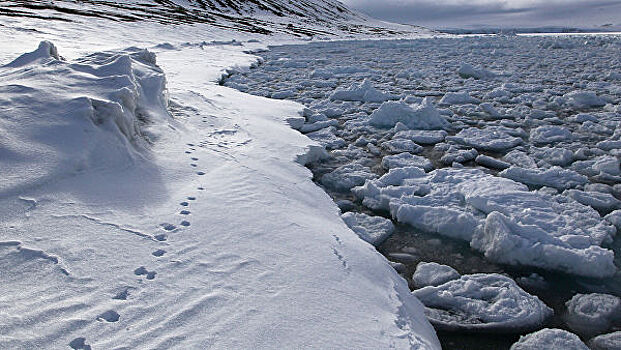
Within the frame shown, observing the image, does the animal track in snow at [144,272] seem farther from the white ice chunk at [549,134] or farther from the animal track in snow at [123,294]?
the white ice chunk at [549,134]

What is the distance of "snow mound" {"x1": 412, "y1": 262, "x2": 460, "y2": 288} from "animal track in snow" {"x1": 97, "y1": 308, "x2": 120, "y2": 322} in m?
1.61

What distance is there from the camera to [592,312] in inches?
83.6

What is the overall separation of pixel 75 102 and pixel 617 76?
1081cm

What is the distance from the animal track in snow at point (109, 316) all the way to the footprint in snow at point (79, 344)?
115 mm

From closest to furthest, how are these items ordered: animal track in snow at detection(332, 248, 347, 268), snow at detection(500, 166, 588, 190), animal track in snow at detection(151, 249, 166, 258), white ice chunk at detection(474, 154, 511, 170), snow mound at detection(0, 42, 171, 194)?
animal track in snow at detection(151, 249, 166, 258)
animal track in snow at detection(332, 248, 347, 268)
snow mound at detection(0, 42, 171, 194)
snow at detection(500, 166, 588, 190)
white ice chunk at detection(474, 154, 511, 170)

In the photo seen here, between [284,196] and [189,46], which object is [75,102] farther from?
[189,46]

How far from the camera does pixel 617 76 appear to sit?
358 inches

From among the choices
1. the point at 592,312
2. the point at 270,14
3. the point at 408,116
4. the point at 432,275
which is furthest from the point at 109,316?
the point at 270,14

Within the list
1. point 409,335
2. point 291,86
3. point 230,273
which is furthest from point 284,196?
point 291,86

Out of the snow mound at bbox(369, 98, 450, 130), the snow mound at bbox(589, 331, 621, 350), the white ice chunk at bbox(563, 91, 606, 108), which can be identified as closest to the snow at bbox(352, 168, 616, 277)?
the snow mound at bbox(589, 331, 621, 350)

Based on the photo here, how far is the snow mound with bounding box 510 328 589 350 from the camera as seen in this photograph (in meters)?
1.86

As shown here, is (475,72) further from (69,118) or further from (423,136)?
(69,118)

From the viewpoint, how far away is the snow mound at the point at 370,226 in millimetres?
2837

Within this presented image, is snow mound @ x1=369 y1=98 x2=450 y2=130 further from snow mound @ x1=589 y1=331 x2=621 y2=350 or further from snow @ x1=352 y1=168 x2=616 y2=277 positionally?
snow mound @ x1=589 y1=331 x2=621 y2=350
